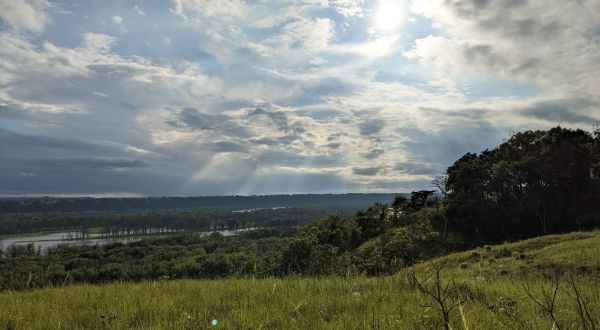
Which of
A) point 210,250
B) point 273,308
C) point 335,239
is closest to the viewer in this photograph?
point 273,308

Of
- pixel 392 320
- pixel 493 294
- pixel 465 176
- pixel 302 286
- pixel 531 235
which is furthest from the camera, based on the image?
pixel 465 176

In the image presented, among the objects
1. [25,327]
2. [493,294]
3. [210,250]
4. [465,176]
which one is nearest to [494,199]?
[465,176]

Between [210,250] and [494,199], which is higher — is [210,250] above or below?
below

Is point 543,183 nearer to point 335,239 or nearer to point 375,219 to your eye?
point 375,219

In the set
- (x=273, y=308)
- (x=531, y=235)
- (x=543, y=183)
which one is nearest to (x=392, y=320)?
(x=273, y=308)

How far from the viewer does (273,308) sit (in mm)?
5625

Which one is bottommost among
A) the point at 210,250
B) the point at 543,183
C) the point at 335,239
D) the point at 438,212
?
the point at 210,250

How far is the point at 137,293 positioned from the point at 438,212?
5026 centimetres

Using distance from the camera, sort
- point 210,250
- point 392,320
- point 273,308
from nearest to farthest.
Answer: point 392,320
point 273,308
point 210,250

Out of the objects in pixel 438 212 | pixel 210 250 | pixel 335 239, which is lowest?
pixel 210 250

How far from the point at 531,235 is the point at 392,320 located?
50.1 meters

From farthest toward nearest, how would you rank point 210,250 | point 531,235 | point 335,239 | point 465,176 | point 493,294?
point 210,250 → point 335,239 → point 465,176 → point 531,235 → point 493,294

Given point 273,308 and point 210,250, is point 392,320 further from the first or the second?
point 210,250

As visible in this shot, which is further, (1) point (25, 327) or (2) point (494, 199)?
(2) point (494, 199)
